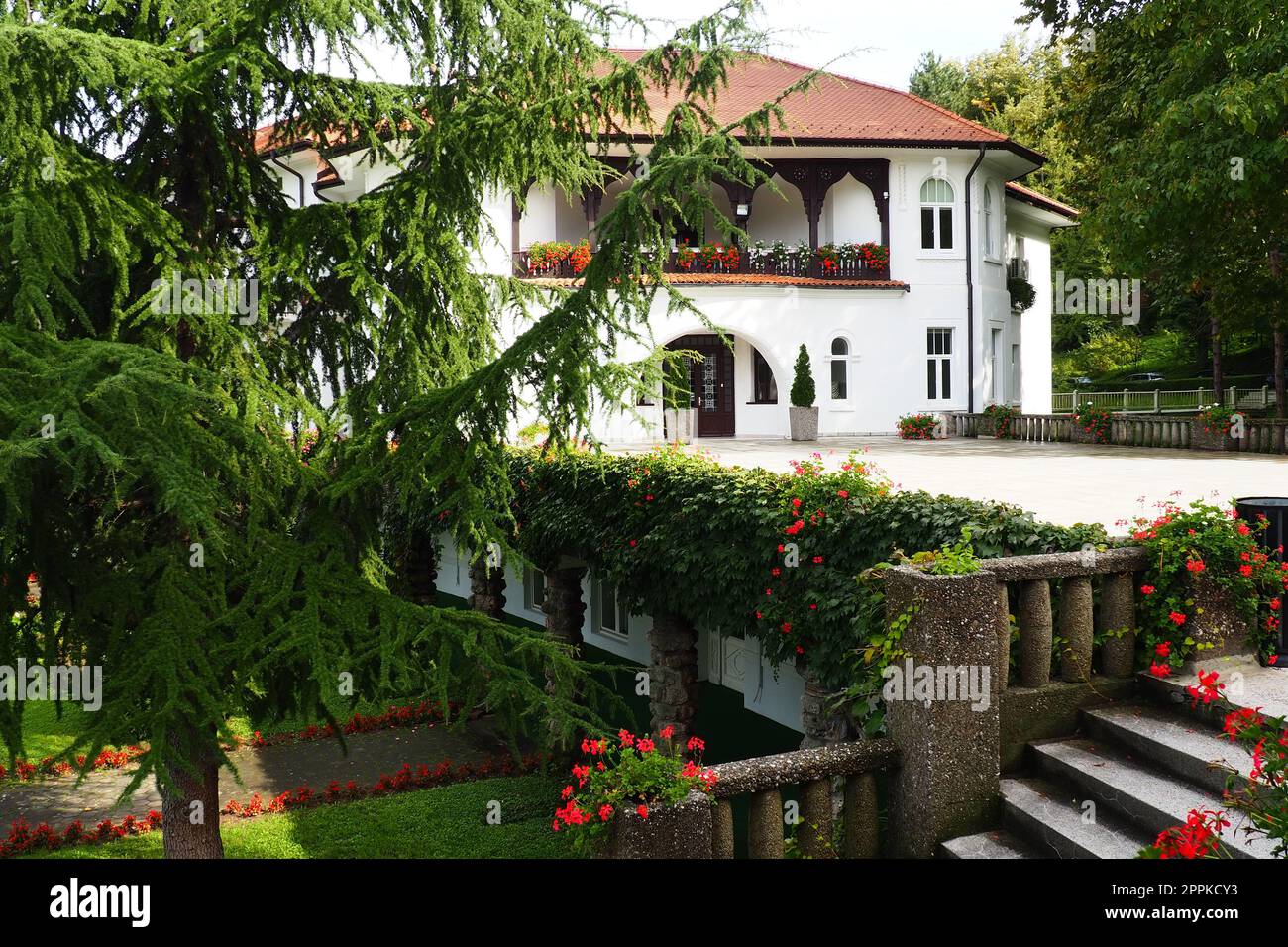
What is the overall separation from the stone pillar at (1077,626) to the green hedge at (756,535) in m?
0.37

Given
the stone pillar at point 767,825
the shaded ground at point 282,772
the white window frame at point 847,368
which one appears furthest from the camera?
the white window frame at point 847,368

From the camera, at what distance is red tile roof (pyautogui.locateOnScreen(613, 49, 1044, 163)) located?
26.3 metres

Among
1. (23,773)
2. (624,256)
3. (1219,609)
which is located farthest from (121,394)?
(23,773)

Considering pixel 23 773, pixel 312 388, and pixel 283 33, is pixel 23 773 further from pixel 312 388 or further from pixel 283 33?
pixel 283 33

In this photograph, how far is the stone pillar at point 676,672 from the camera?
12477mm

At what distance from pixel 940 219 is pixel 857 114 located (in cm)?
339

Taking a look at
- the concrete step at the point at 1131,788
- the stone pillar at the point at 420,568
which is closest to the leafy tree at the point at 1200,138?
the concrete step at the point at 1131,788

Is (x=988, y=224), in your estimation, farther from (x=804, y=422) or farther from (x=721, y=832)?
(x=721, y=832)

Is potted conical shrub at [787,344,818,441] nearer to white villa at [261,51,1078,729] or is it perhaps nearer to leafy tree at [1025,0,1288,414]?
white villa at [261,51,1078,729]

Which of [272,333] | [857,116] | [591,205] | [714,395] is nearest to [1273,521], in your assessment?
[272,333]

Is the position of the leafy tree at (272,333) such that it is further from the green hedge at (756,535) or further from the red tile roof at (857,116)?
the red tile roof at (857,116)

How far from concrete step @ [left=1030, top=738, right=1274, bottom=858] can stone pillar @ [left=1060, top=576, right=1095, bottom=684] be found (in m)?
0.39

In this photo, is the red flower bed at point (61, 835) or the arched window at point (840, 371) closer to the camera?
the red flower bed at point (61, 835)

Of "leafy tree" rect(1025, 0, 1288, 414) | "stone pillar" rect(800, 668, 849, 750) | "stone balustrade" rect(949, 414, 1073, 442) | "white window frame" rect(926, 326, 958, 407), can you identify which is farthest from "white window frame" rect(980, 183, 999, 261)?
"stone pillar" rect(800, 668, 849, 750)
